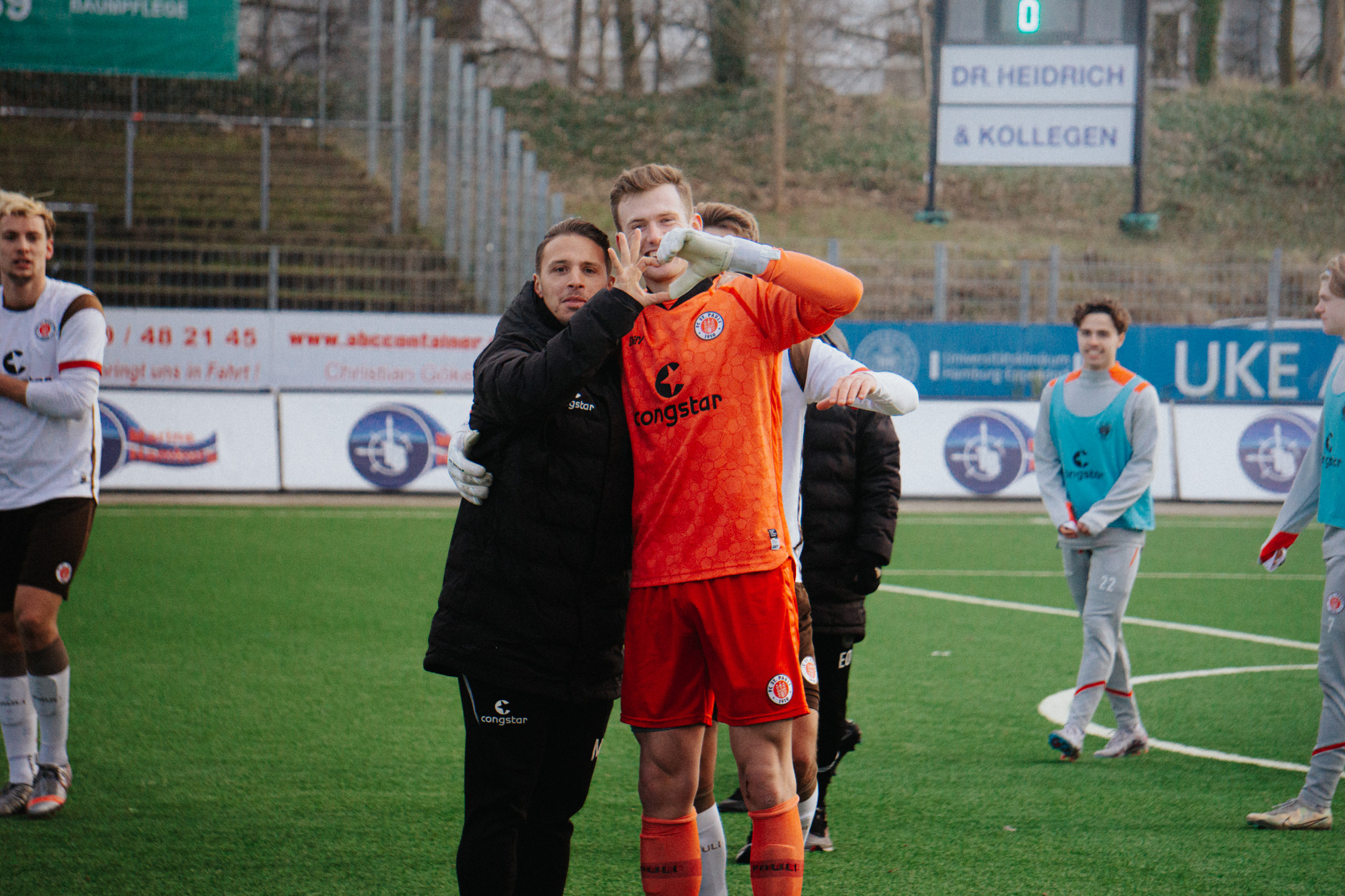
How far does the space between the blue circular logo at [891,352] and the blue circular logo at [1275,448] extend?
3930 millimetres

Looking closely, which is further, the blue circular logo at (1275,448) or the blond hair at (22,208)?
the blue circular logo at (1275,448)

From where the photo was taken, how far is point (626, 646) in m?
3.24

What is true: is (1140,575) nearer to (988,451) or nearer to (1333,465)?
(988,451)

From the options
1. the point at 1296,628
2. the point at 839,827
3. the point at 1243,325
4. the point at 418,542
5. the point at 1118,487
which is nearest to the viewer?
the point at 839,827

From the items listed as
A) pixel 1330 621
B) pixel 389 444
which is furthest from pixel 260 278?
pixel 1330 621

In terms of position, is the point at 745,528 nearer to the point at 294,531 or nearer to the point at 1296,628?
the point at 1296,628

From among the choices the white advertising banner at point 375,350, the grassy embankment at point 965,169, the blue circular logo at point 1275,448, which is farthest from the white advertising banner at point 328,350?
the grassy embankment at point 965,169

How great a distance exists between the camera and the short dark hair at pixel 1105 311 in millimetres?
5852

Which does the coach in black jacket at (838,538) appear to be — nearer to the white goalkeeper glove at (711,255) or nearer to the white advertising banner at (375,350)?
the white goalkeeper glove at (711,255)

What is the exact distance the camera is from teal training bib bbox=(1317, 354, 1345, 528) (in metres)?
4.75

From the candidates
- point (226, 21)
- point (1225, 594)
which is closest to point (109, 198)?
point (226, 21)

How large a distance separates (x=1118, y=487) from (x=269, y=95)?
2547 cm

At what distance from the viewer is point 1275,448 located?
14016 mm

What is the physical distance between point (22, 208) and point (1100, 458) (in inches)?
182
